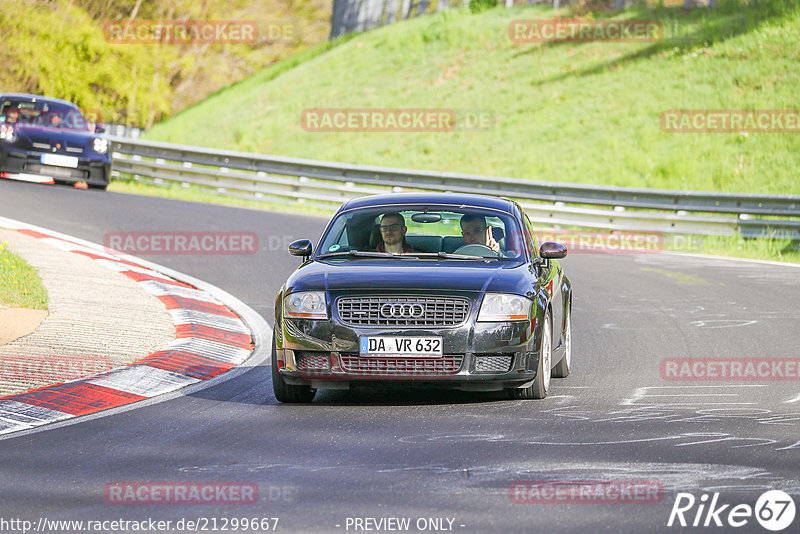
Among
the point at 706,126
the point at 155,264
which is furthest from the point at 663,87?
the point at 155,264

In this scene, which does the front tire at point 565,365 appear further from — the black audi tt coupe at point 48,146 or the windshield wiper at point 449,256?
the black audi tt coupe at point 48,146

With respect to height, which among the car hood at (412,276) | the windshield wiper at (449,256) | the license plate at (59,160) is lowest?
the license plate at (59,160)

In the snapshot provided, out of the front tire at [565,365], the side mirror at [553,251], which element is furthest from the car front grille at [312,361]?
the front tire at [565,365]

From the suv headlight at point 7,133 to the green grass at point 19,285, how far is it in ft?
33.1

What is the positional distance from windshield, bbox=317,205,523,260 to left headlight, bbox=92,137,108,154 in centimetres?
1546

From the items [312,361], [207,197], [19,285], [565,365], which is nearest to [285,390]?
[312,361]

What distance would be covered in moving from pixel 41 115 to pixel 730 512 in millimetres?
21178

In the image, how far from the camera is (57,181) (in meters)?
24.6

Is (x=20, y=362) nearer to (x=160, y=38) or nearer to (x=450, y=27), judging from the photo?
(x=450, y=27)

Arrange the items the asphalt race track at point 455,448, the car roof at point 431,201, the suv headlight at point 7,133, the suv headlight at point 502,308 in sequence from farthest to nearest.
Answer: the suv headlight at point 7,133
the car roof at point 431,201
the suv headlight at point 502,308
the asphalt race track at point 455,448

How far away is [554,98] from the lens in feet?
118

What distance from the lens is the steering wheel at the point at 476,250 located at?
913 cm

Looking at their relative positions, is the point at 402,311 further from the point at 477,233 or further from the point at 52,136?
the point at 52,136

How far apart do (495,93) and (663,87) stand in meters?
5.64
